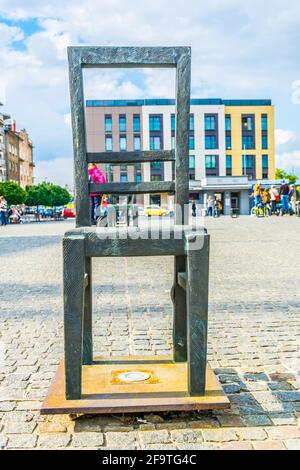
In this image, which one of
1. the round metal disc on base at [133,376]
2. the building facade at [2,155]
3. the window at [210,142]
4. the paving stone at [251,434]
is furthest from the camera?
the building facade at [2,155]

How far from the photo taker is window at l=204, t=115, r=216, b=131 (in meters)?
82.0

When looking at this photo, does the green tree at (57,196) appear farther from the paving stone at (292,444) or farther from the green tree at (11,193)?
the paving stone at (292,444)

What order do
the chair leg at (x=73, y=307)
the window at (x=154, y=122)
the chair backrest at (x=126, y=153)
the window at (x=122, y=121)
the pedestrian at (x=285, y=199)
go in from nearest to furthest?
the chair leg at (x=73, y=307), the chair backrest at (x=126, y=153), the pedestrian at (x=285, y=199), the window at (x=122, y=121), the window at (x=154, y=122)

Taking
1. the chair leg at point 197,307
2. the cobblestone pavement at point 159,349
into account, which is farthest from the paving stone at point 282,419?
the chair leg at point 197,307

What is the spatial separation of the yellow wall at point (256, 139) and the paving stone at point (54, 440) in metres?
83.6

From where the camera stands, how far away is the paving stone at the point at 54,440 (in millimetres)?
2391

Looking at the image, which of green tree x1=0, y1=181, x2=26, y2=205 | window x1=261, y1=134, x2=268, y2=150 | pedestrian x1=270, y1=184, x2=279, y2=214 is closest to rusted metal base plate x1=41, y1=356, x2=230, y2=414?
pedestrian x1=270, y1=184, x2=279, y2=214

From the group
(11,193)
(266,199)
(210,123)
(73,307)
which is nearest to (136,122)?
(210,123)

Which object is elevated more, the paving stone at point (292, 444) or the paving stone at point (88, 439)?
the paving stone at point (88, 439)

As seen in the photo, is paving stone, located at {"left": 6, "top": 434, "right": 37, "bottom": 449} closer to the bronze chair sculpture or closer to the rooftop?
the bronze chair sculpture

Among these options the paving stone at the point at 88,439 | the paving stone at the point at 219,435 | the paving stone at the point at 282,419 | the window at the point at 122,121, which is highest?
the window at the point at 122,121

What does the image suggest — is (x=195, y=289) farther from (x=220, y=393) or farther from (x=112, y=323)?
(x=112, y=323)

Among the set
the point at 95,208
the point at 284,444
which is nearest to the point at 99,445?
the point at 284,444

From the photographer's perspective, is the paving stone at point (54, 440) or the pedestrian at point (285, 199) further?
the pedestrian at point (285, 199)
